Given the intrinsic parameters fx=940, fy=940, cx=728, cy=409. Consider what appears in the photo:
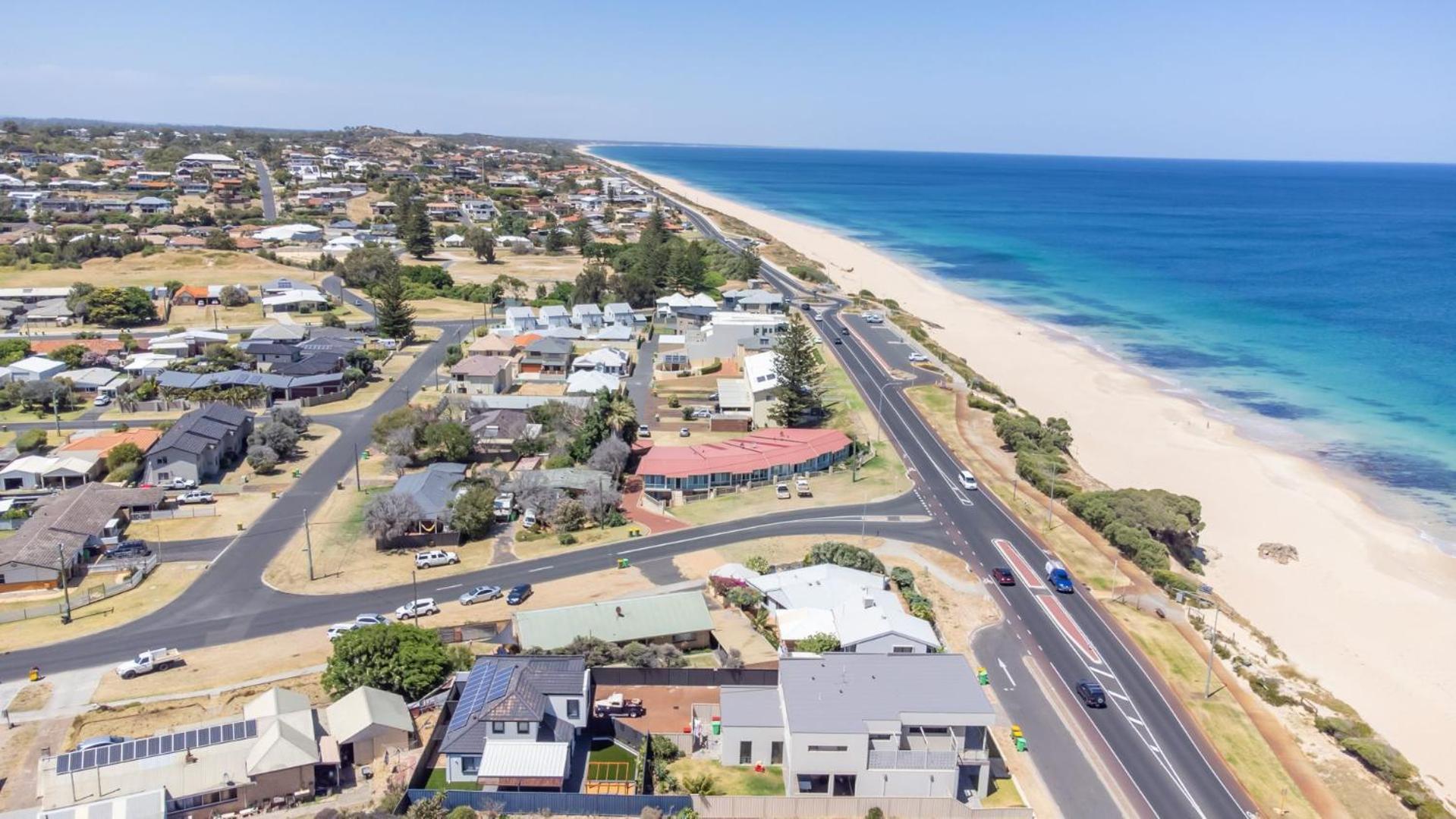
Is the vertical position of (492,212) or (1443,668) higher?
(492,212)

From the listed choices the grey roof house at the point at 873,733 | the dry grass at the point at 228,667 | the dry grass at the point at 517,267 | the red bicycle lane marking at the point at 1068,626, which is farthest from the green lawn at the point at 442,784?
the dry grass at the point at 517,267

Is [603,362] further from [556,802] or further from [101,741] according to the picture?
[556,802]

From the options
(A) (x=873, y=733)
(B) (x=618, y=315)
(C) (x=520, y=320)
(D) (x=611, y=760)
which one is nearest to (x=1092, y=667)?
(A) (x=873, y=733)

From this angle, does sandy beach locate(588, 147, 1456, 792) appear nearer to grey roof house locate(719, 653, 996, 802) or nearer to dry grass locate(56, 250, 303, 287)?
grey roof house locate(719, 653, 996, 802)

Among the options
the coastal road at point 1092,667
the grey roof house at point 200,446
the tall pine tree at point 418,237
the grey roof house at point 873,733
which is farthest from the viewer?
the tall pine tree at point 418,237

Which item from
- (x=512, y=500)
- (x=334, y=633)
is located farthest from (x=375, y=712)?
(x=512, y=500)

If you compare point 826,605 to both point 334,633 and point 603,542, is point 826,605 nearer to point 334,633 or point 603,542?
point 603,542

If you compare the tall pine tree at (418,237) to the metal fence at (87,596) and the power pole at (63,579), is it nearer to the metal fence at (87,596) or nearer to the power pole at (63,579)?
the metal fence at (87,596)
